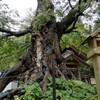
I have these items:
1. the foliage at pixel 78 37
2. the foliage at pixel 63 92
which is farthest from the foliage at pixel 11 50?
the foliage at pixel 63 92

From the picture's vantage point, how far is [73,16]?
6277mm

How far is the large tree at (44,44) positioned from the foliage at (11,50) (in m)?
1.40

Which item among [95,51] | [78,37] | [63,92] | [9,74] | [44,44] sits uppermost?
[78,37]

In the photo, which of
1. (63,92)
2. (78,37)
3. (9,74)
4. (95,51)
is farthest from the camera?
(78,37)

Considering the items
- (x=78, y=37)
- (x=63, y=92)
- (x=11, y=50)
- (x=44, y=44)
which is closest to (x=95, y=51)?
(x=63, y=92)

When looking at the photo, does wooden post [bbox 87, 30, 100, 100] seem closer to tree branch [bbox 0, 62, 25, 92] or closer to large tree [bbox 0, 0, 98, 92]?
large tree [bbox 0, 0, 98, 92]

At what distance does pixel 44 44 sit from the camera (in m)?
5.70

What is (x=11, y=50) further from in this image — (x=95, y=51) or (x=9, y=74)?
(x=95, y=51)

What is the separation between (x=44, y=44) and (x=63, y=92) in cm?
201

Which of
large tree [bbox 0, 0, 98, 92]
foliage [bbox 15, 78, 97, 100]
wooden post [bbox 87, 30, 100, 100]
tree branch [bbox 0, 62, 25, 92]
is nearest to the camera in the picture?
wooden post [bbox 87, 30, 100, 100]

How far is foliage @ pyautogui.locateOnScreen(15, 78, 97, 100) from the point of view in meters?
3.87

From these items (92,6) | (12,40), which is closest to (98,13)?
(92,6)

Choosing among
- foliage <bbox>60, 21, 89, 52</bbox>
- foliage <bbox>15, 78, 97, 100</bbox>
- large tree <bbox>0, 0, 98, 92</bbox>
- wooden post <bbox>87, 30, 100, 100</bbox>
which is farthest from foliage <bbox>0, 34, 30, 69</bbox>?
wooden post <bbox>87, 30, 100, 100</bbox>

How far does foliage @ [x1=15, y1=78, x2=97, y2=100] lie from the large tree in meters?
0.28
